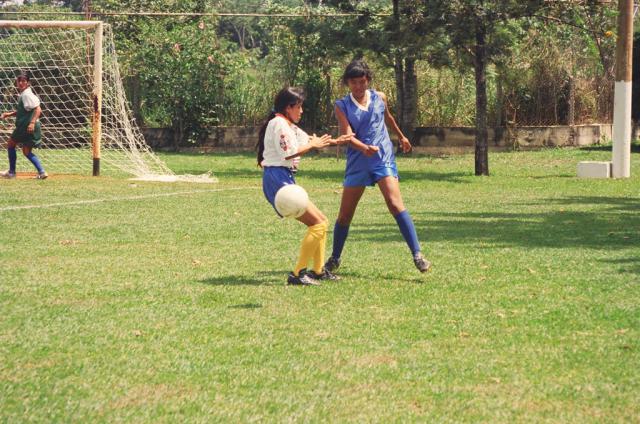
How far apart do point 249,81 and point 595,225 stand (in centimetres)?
2141

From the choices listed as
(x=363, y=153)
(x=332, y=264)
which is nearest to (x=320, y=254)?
(x=332, y=264)

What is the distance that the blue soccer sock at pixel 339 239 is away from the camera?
32.5 feet

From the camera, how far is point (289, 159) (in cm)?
902

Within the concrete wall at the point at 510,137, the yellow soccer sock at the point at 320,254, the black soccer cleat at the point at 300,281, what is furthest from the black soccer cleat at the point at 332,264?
the concrete wall at the point at 510,137

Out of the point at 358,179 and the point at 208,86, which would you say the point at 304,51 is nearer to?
the point at 208,86

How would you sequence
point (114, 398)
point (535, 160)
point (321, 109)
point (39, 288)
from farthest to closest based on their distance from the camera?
point (321, 109)
point (535, 160)
point (39, 288)
point (114, 398)

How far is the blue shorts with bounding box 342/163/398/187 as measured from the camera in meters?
9.72

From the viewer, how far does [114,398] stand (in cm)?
560

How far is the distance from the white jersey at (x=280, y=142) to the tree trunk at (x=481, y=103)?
14.1m

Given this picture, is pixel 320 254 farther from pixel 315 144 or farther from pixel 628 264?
pixel 628 264

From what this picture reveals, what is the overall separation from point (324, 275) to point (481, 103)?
46.9ft

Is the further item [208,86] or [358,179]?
[208,86]

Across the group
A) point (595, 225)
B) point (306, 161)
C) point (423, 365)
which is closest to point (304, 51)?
point (306, 161)

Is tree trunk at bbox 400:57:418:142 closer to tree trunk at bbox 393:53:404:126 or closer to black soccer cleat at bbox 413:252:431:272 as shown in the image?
tree trunk at bbox 393:53:404:126
